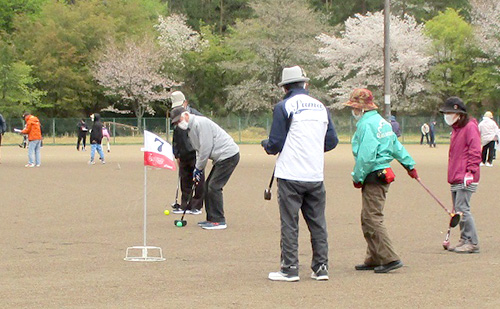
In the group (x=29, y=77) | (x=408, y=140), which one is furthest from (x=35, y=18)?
(x=408, y=140)

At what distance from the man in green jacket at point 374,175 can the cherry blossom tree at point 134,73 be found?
2251 inches

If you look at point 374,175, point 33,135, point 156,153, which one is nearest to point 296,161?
point 374,175

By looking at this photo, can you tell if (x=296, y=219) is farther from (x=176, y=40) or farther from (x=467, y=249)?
(x=176, y=40)

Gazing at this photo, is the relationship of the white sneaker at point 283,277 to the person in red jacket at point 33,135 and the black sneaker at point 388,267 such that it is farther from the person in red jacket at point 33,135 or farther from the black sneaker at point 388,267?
the person in red jacket at point 33,135

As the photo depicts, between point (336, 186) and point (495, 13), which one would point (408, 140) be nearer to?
point (495, 13)

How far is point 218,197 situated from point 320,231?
4085 mm

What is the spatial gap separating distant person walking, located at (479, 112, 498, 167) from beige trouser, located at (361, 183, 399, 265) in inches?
718

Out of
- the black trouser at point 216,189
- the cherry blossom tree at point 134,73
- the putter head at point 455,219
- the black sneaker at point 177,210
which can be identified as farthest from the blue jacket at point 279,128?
the cherry blossom tree at point 134,73

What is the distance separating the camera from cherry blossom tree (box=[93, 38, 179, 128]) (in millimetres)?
64938

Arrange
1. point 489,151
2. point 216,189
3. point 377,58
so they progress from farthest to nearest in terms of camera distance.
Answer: point 377,58 → point 489,151 → point 216,189

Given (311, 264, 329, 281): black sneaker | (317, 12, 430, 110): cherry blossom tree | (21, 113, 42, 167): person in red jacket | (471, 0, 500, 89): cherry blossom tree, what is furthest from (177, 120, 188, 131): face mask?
(471, 0, 500, 89): cherry blossom tree

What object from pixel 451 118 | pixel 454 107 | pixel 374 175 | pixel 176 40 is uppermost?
pixel 176 40

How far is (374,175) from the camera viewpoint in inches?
330

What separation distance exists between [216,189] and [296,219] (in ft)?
13.3
